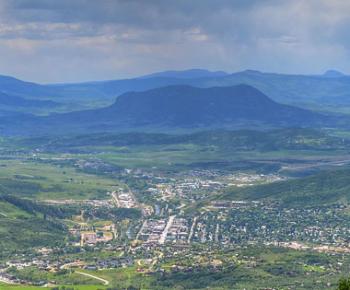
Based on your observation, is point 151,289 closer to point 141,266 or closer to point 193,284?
point 193,284

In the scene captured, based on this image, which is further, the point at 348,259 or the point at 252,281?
the point at 348,259

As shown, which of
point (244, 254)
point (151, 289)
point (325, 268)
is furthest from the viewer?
point (244, 254)

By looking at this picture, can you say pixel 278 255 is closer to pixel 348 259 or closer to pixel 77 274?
pixel 348 259

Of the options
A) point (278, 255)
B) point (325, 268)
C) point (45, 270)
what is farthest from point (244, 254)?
point (45, 270)

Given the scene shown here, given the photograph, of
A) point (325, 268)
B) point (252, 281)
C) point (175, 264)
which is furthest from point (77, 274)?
point (325, 268)

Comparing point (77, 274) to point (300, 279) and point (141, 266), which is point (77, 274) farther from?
point (300, 279)

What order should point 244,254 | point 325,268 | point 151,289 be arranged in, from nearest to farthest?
1. point 151,289
2. point 325,268
3. point 244,254

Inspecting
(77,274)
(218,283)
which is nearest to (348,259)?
(218,283)

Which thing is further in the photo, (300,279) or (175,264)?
(175,264)
